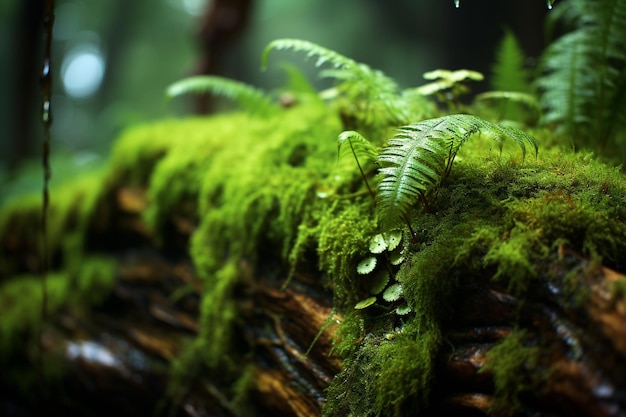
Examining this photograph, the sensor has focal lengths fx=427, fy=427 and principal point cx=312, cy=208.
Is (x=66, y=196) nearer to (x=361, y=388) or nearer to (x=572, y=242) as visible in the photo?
(x=361, y=388)

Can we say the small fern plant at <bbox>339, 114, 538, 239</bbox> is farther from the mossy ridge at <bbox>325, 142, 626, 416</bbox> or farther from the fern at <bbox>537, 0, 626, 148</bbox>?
the fern at <bbox>537, 0, 626, 148</bbox>

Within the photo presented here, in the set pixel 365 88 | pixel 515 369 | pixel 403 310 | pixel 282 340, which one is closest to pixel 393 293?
pixel 403 310

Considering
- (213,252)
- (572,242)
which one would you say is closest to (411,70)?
(213,252)

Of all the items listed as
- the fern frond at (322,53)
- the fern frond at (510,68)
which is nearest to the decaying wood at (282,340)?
the fern frond at (322,53)

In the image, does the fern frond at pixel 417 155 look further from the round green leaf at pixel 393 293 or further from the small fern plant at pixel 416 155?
the round green leaf at pixel 393 293

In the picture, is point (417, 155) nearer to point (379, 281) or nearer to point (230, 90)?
point (379, 281)

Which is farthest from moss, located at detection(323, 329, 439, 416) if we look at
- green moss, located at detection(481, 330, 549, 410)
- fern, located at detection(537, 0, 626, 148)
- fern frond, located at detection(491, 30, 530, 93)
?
fern frond, located at detection(491, 30, 530, 93)

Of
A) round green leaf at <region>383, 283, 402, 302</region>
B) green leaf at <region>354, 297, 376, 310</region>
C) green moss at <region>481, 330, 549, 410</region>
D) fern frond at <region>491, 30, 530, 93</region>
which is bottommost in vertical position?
green moss at <region>481, 330, 549, 410</region>

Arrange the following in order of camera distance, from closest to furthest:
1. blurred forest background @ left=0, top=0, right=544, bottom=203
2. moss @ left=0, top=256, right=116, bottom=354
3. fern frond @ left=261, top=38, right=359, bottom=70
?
fern frond @ left=261, top=38, right=359, bottom=70 < moss @ left=0, top=256, right=116, bottom=354 < blurred forest background @ left=0, top=0, right=544, bottom=203
